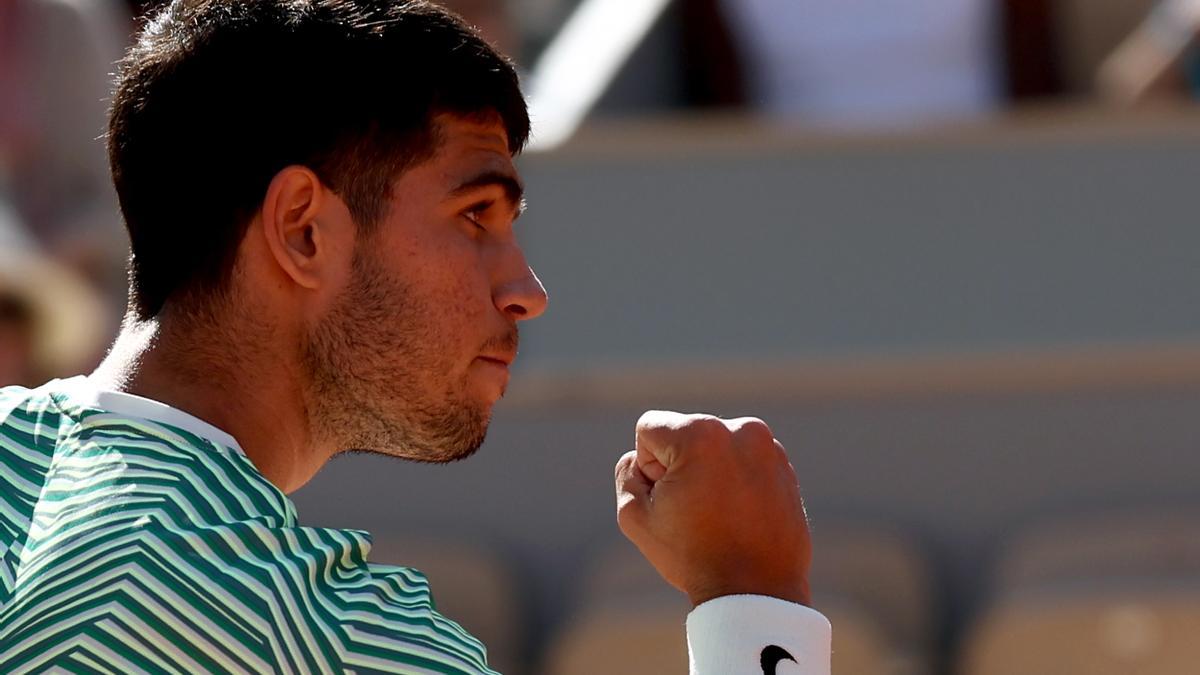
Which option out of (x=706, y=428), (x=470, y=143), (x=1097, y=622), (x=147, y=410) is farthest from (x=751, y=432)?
(x=1097, y=622)

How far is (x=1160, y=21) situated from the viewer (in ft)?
17.1

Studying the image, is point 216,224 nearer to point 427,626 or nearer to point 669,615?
point 427,626

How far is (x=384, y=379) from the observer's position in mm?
1897

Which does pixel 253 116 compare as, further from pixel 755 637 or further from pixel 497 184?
pixel 755 637

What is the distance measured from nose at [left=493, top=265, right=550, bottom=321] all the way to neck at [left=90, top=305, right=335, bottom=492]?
218mm

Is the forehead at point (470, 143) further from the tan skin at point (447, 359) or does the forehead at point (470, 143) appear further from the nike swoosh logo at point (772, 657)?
the nike swoosh logo at point (772, 657)

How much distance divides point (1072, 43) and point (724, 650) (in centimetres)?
415

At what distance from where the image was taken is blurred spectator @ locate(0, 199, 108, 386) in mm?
4398

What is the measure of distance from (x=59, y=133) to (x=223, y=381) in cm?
328

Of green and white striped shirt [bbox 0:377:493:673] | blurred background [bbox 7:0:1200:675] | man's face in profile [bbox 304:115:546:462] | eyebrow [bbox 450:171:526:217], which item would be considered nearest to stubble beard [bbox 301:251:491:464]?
man's face in profile [bbox 304:115:546:462]

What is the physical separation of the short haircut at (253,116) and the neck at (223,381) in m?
0.05

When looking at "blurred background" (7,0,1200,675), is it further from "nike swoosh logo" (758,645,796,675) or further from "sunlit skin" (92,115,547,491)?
"nike swoosh logo" (758,645,796,675)

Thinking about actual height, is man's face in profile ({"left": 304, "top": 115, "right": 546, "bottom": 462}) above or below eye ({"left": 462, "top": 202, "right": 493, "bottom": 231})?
below

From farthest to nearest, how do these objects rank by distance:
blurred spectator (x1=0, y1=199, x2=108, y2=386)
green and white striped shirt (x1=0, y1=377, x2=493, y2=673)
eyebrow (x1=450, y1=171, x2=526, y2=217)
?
blurred spectator (x1=0, y1=199, x2=108, y2=386), eyebrow (x1=450, y1=171, x2=526, y2=217), green and white striped shirt (x1=0, y1=377, x2=493, y2=673)
